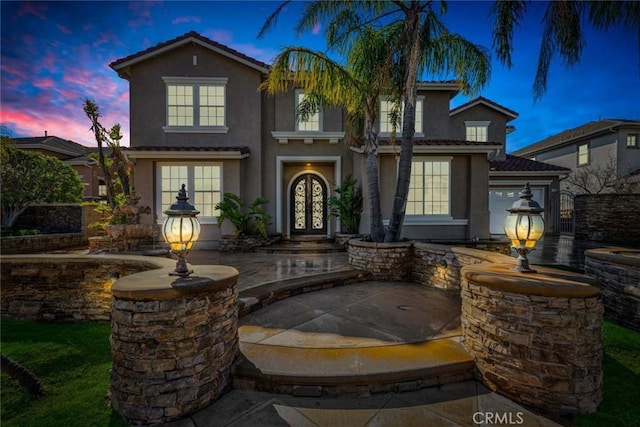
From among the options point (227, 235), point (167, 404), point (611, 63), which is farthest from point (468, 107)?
point (167, 404)

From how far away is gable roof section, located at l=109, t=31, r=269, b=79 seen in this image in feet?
32.8

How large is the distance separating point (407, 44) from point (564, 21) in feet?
9.64

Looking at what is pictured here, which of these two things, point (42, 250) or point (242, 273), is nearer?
point (242, 273)

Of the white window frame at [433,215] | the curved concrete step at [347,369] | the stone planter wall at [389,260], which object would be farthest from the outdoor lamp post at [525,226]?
the white window frame at [433,215]

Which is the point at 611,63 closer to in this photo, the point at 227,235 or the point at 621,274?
the point at 621,274

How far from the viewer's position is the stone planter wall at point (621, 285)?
4406mm

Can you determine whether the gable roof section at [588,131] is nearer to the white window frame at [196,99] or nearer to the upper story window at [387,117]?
the upper story window at [387,117]

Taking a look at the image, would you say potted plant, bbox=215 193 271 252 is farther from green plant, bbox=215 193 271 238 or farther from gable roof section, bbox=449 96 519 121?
gable roof section, bbox=449 96 519 121

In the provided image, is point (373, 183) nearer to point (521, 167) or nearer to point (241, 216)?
point (241, 216)

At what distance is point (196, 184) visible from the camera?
1033 cm

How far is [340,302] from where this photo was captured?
17.1ft

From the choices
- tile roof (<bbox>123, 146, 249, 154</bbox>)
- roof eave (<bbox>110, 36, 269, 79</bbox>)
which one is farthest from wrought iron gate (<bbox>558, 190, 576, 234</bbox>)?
tile roof (<bbox>123, 146, 249, 154</bbox>)

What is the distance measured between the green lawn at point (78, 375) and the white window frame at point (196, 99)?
24.6ft

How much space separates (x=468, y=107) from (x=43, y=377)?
17529mm
